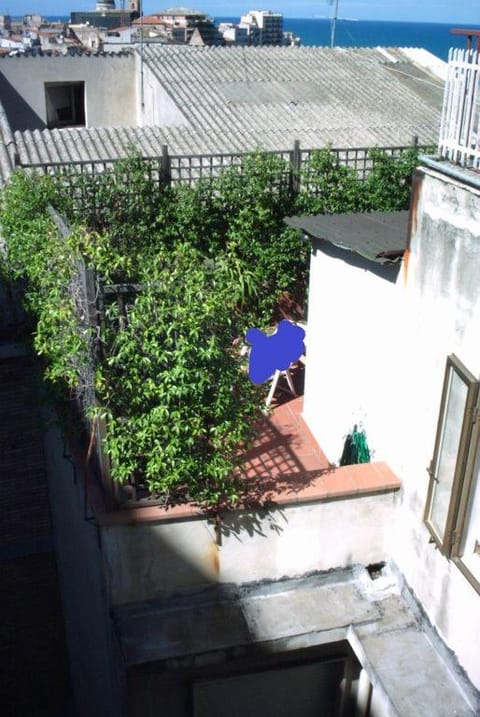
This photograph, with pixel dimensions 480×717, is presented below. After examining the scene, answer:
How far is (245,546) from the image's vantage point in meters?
5.62

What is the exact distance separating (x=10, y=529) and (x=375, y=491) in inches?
182

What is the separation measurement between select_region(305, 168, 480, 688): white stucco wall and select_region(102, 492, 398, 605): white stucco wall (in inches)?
12.3

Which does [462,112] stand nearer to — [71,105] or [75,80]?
[75,80]

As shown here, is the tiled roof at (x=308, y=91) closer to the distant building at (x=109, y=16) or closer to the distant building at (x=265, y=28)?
the distant building at (x=109, y=16)

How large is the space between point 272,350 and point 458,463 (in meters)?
2.62

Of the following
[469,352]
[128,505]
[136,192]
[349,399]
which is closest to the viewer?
[469,352]

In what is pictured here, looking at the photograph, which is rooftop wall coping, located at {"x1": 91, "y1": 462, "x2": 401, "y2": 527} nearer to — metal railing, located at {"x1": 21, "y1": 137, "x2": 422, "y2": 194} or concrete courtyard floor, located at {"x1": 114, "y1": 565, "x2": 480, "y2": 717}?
concrete courtyard floor, located at {"x1": 114, "y1": 565, "x2": 480, "y2": 717}

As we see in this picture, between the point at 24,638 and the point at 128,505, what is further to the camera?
the point at 24,638

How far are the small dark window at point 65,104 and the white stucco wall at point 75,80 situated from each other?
0.31 m

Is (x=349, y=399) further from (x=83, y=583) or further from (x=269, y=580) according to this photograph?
(x=83, y=583)

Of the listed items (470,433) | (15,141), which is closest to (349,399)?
(470,433)

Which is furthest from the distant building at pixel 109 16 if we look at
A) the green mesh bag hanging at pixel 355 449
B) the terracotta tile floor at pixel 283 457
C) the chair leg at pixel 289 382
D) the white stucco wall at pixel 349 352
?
the green mesh bag hanging at pixel 355 449

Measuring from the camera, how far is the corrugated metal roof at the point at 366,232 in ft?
18.1

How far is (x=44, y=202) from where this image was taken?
8.32 metres
